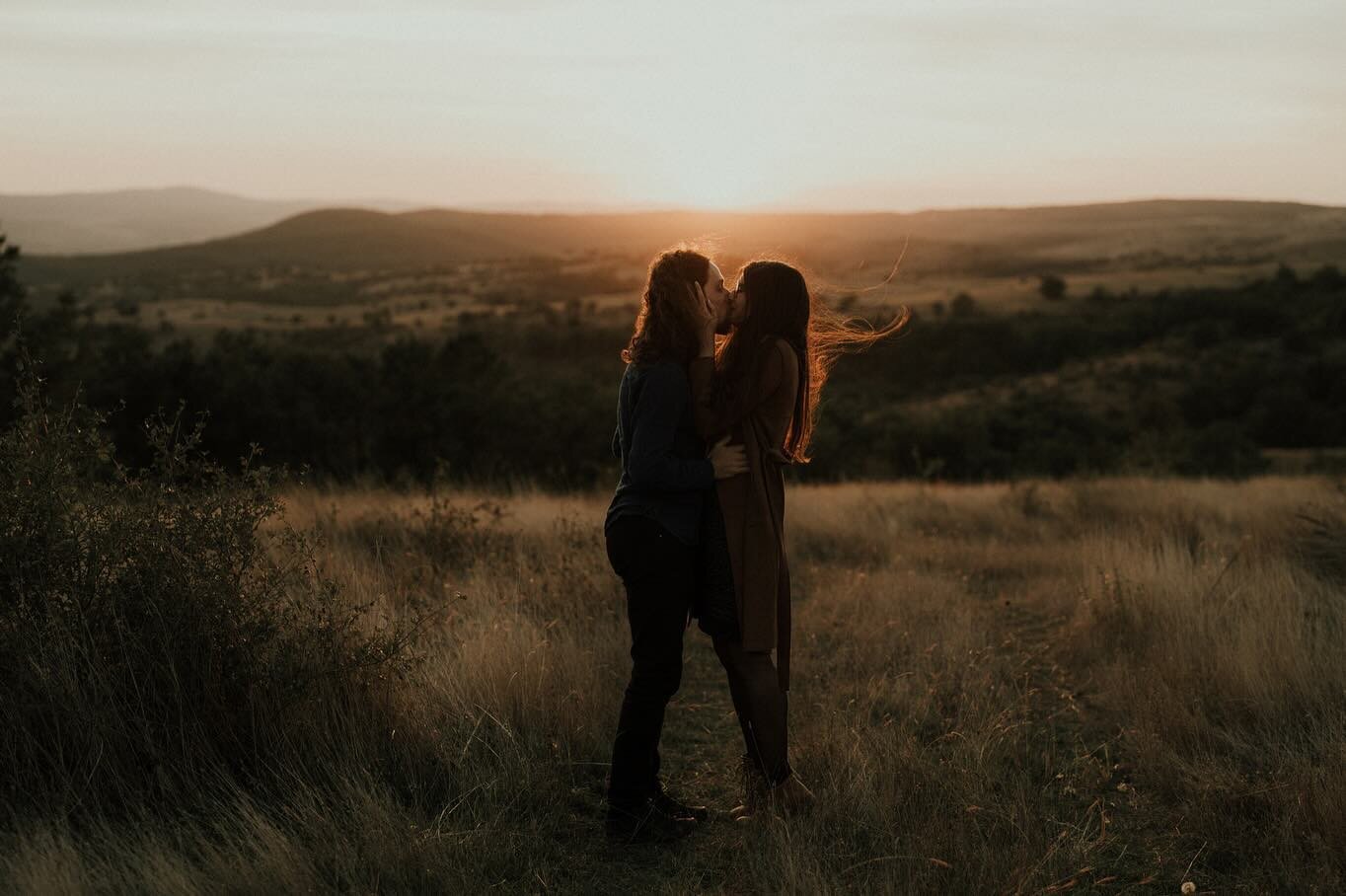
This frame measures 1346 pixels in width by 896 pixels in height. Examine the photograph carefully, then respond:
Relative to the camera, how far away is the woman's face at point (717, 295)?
3822 mm

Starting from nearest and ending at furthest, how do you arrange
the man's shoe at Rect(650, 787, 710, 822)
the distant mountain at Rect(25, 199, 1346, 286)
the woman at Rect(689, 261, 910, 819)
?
the woman at Rect(689, 261, 910, 819), the man's shoe at Rect(650, 787, 710, 822), the distant mountain at Rect(25, 199, 1346, 286)

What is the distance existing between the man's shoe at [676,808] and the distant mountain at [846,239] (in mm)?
63938

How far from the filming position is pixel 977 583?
27.0 ft

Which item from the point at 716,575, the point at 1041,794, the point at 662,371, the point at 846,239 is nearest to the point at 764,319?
the point at 662,371

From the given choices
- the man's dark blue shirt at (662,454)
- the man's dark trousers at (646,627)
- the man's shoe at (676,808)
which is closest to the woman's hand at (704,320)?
the man's dark blue shirt at (662,454)

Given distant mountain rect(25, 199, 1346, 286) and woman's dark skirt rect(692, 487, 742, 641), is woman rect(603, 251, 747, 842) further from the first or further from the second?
distant mountain rect(25, 199, 1346, 286)

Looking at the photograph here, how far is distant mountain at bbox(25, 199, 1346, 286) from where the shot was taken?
3280 inches

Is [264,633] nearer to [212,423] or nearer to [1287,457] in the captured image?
[212,423]

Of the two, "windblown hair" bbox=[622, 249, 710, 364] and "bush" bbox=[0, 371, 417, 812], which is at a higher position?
"windblown hair" bbox=[622, 249, 710, 364]

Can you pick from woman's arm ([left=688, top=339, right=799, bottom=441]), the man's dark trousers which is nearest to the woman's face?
woman's arm ([left=688, top=339, right=799, bottom=441])

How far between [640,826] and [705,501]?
4.10 ft

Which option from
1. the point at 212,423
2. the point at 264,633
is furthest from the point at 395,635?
the point at 212,423

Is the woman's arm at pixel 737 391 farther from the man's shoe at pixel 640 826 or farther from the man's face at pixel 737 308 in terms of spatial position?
the man's shoe at pixel 640 826

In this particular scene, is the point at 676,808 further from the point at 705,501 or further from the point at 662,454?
the point at 662,454
